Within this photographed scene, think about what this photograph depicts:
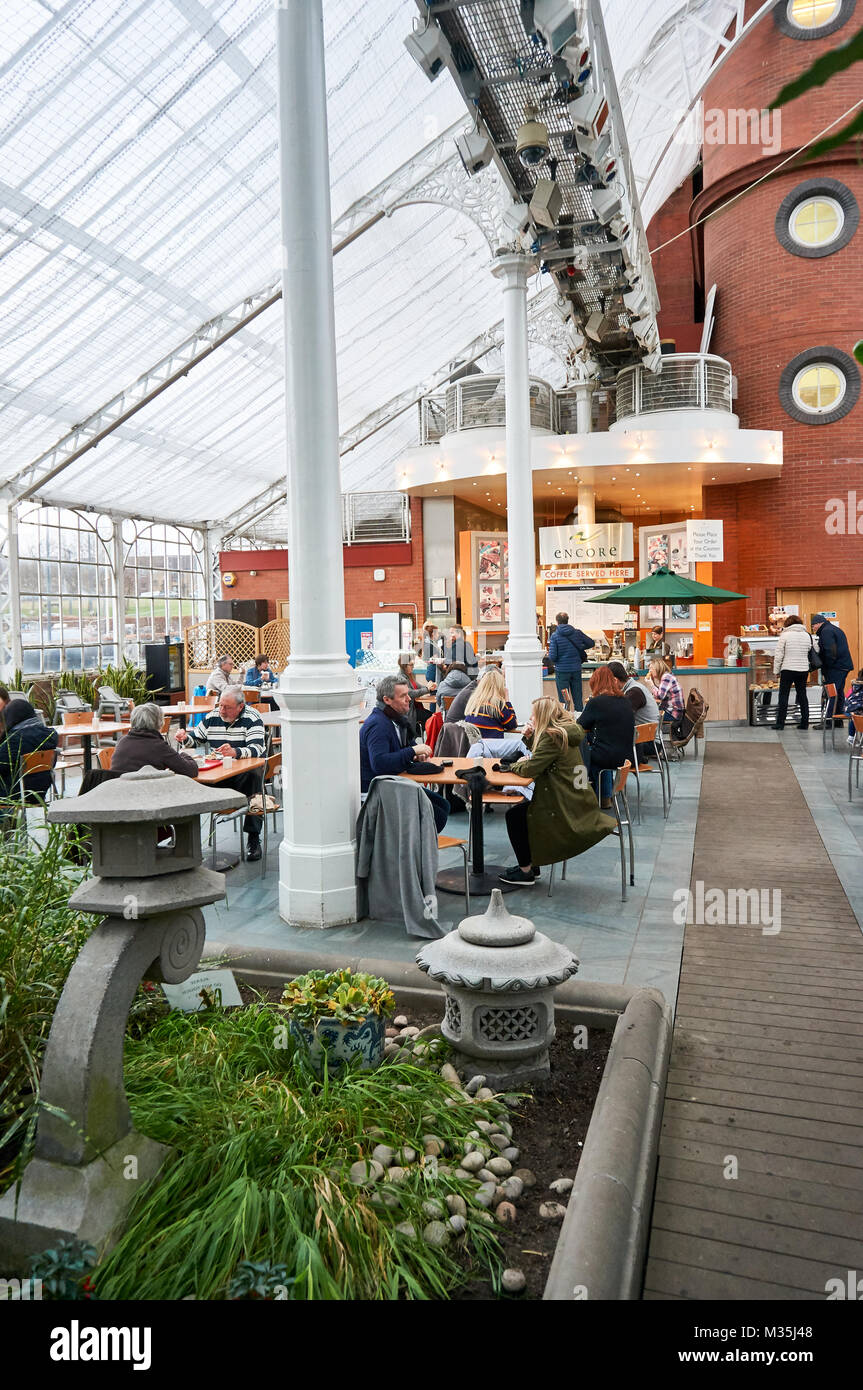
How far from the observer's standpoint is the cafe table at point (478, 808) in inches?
185

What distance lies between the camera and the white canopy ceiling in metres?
8.42

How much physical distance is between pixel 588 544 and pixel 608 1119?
13790 mm

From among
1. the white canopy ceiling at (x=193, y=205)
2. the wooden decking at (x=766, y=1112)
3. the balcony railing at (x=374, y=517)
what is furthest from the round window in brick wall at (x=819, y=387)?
the wooden decking at (x=766, y=1112)

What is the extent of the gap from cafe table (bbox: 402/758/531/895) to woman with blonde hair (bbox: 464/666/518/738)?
19.9 inches

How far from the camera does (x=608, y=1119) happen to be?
2.25 meters

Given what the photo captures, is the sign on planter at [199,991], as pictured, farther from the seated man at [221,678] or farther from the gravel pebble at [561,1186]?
the seated man at [221,678]

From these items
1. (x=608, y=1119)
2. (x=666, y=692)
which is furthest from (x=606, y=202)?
(x=608, y=1119)

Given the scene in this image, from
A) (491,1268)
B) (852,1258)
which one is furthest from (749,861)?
(491,1268)

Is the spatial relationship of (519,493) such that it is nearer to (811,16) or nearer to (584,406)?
(584,406)

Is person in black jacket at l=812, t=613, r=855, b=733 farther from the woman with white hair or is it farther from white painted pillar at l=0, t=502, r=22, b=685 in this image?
white painted pillar at l=0, t=502, r=22, b=685

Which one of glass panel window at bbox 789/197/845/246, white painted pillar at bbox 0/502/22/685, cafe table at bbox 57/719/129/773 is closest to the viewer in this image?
cafe table at bbox 57/719/129/773

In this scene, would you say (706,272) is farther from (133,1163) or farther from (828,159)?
(133,1163)

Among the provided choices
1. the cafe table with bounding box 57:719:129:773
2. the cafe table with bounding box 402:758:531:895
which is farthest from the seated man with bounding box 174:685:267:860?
the cafe table with bounding box 57:719:129:773

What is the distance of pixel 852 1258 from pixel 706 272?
1845cm
